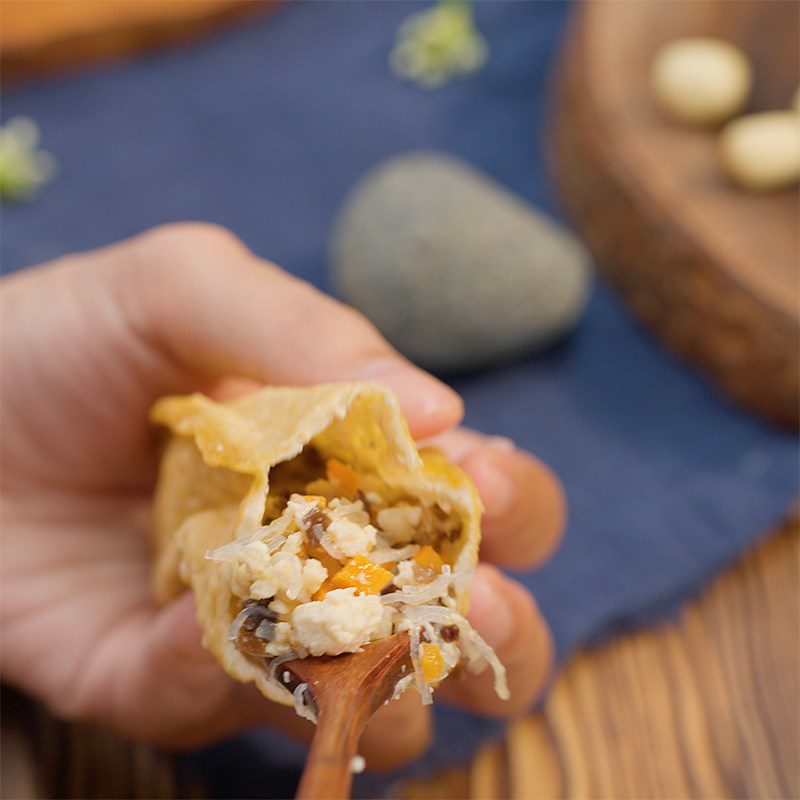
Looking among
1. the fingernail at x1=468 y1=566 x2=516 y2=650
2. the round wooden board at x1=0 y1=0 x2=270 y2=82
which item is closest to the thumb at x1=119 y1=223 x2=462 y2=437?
the fingernail at x1=468 y1=566 x2=516 y2=650

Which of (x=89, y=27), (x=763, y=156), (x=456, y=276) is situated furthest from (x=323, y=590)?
(x=89, y=27)

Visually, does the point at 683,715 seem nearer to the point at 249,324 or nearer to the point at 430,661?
the point at 430,661

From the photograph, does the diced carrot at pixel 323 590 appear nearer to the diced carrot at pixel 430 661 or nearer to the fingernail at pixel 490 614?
the diced carrot at pixel 430 661

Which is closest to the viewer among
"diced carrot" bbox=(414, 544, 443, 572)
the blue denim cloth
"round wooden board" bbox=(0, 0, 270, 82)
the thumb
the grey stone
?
"diced carrot" bbox=(414, 544, 443, 572)

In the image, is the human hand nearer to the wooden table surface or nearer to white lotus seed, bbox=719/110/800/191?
the wooden table surface

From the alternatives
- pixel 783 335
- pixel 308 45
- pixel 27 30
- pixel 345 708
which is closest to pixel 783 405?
pixel 783 335

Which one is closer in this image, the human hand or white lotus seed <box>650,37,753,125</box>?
the human hand

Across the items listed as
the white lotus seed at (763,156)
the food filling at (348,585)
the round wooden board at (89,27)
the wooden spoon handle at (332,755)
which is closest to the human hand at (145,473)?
the food filling at (348,585)
